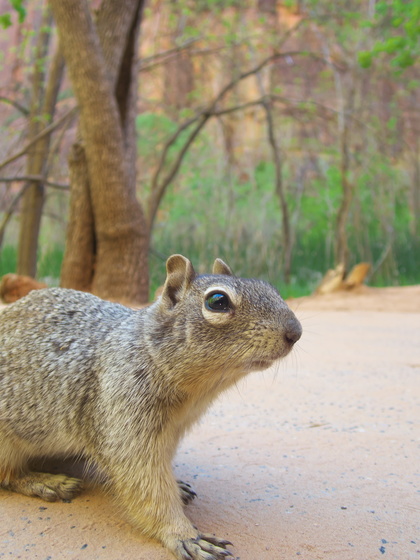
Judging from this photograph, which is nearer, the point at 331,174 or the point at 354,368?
the point at 354,368

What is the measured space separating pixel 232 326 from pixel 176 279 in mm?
298

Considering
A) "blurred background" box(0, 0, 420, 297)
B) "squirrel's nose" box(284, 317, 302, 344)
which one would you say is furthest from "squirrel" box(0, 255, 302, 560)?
"blurred background" box(0, 0, 420, 297)

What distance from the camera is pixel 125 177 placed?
610 cm

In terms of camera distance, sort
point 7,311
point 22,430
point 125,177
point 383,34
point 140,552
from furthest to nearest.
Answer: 1. point 383,34
2. point 125,177
3. point 7,311
4. point 22,430
5. point 140,552

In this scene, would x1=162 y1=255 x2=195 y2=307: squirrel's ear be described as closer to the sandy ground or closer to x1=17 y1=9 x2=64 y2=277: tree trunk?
the sandy ground

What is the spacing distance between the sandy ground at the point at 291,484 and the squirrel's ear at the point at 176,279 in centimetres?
51

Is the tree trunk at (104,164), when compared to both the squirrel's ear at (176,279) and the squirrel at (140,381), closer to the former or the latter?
the squirrel at (140,381)

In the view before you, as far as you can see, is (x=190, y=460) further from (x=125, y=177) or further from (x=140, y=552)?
(x=125, y=177)

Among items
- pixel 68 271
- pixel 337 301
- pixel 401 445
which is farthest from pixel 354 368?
pixel 68 271

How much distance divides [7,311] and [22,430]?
50 cm

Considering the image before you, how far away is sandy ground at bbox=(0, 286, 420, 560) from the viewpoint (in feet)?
5.12

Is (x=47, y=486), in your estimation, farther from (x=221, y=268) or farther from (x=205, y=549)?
(x=221, y=268)

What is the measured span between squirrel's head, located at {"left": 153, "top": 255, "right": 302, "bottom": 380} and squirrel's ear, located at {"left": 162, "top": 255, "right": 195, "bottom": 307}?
56mm

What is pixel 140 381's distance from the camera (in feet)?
5.83
